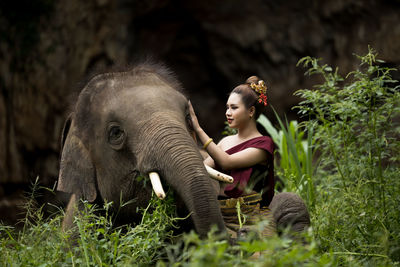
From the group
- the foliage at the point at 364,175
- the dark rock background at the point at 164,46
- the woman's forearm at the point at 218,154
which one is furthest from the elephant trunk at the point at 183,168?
the dark rock background at the point at 164,46

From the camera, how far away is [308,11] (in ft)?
32.6

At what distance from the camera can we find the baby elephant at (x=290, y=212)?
11.6ft

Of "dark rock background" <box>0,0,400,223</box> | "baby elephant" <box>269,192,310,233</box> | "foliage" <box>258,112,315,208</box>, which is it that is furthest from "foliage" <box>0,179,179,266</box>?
"dark rock background" <box>0,0,400,223</box>

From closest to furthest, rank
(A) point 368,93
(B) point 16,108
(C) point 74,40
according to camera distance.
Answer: (A) point 368,93, (B) point 16,108, (C) point 74,40

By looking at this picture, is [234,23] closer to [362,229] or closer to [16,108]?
[16,108]

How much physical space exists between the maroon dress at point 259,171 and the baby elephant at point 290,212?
0.15 metres

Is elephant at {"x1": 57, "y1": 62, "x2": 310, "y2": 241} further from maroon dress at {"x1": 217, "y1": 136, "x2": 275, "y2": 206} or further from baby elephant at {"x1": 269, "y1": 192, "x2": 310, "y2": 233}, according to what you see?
maroon dress at {"x1": 217, "y1": 136, "x2": 275, "y2": 206}

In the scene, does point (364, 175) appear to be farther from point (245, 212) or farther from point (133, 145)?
point (133, 145)

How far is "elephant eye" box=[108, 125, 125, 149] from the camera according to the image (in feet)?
10.9

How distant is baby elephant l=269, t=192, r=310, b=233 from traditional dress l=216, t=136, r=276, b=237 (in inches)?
6.0

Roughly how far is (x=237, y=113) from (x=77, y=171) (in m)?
1.15

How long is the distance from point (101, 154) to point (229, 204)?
895mm

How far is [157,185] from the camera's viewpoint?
9.73 feet

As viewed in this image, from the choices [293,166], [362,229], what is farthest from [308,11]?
[362,229]
